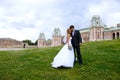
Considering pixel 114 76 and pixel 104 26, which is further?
pixel 104 26

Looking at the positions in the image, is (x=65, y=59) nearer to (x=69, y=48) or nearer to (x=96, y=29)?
(x=69, y=48)

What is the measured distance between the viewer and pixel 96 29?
160m

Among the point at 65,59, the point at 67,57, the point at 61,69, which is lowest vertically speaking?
Result: the point at 61,69

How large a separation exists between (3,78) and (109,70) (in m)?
7.15

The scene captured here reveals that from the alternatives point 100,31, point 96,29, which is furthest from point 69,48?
point 100,31

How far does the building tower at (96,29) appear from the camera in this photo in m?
156

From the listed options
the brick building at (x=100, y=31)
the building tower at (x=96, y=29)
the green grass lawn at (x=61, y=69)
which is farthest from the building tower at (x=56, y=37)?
the green grass lawn at (x=61, y=69)

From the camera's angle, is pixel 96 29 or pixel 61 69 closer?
pixel 61 69

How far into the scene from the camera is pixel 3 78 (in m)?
21.2

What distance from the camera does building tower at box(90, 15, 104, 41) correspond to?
156m

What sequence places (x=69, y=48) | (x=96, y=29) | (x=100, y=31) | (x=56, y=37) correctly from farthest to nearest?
1. (x=56, y=37)
2. (x=100, y=31)
3. (x=96, y=29)
4. (x=69, y=48)

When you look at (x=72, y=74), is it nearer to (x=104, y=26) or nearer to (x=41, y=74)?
(x=41, y=74)

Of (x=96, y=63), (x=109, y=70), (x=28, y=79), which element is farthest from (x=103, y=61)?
(x=28, y=79)

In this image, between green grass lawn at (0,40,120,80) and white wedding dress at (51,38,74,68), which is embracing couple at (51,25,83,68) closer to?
white wedding dress at (51,38,74,68)
